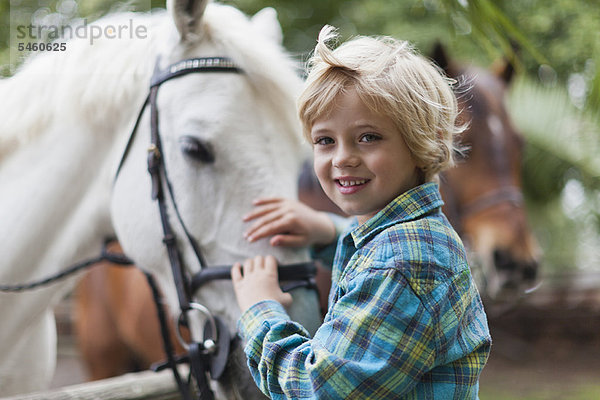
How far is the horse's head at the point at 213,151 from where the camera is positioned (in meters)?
1.32

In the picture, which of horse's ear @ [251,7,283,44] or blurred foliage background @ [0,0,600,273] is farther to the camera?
blurred foliage background @ [0,0,600,273]

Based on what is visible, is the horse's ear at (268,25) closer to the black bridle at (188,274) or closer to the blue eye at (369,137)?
the black bridle at (188,274)

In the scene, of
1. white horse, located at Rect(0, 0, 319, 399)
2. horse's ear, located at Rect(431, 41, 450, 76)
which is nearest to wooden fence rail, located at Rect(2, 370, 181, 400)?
white horse, located at Rect(0, 0, 319, 399)

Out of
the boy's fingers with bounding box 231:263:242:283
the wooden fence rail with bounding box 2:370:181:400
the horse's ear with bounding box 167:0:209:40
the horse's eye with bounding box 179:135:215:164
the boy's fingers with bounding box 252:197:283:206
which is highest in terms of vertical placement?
the horse's ear with bounding box 167:0:209:40

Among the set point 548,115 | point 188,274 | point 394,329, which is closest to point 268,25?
point 188,274

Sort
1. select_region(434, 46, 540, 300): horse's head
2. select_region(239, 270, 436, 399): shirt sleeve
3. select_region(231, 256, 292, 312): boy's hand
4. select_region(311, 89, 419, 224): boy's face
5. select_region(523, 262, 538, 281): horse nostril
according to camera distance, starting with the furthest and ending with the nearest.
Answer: select_region(523, 262, 538, 281): horse nostril → select_region(434, 46, 540, 300): horse's head → select_region(231, 256, 292, 312): boy's hand → select_region(311, 89, 419, 224): boy's face → select_region(239, 270, 436, 399): shirt sleeve

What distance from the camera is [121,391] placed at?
1.56 metres

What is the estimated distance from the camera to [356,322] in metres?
0.79

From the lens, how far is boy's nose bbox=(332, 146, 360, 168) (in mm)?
881

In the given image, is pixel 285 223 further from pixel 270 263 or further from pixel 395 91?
pixel 395 91

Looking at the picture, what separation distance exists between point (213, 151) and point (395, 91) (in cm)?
58

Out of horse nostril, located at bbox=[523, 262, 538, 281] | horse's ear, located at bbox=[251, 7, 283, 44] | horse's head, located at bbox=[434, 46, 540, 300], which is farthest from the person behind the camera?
horse nostril, located at bbox=[523, 262, 538, 281]

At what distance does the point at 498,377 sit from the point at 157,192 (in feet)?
17.5

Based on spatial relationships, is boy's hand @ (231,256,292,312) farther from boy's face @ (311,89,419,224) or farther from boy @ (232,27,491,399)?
boy's face @ (311,89,419,224)
